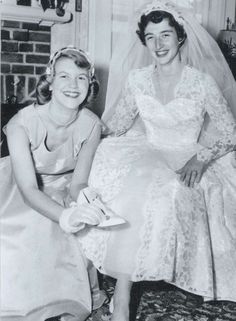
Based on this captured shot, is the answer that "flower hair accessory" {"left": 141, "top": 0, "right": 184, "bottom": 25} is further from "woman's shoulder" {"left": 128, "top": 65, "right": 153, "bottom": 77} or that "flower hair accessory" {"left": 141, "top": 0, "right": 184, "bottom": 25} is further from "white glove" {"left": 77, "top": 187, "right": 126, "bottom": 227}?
"white glove" {"left": 77, "top": 187, "right": 126, "bottom": 227}

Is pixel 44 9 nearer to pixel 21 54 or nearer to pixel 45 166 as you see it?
pixel 21 54

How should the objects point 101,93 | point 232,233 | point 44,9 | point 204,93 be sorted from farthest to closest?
point 101,93
point 44,9
point 204,93
point 232,233

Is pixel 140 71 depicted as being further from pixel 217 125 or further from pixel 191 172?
pixel 191 172

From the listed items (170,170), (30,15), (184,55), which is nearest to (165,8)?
(184,55)

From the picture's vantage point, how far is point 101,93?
3654 mm

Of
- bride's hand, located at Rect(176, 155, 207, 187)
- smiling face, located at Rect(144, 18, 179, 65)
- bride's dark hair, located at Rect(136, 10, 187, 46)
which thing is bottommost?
bride's hand, located at Rect(176, 155, 207, 187)

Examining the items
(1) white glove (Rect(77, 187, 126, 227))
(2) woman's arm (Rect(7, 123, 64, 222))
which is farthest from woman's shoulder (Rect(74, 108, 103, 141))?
(1) white glove (Rect(77, 187, 126, 227))

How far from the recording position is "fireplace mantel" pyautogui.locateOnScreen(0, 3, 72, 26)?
319 cm

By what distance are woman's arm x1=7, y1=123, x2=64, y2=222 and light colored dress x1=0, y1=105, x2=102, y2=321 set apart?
43 mm

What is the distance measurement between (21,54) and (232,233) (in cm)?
215

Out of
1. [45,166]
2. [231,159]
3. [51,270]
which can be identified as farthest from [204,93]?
[51,270]

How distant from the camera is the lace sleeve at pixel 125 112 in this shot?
2.35m

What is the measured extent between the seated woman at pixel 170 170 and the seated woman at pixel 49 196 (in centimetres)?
11

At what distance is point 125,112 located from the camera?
7.71ft
